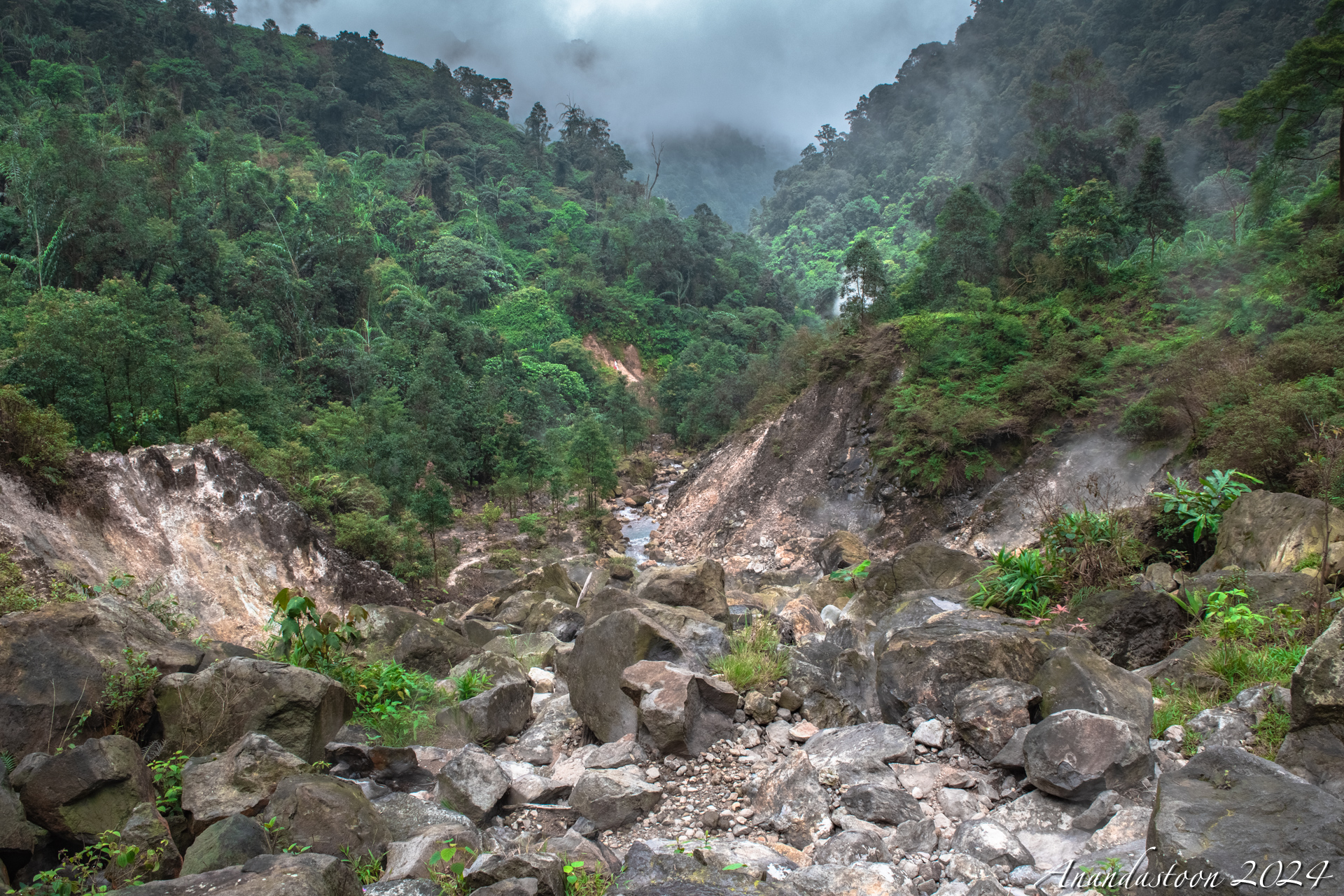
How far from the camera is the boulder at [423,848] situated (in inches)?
158

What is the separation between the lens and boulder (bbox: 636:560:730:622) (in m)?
10.6

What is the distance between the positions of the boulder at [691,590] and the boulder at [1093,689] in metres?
5.54

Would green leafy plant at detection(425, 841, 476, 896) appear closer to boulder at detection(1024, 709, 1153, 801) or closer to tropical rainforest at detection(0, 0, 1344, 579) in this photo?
boulder at detection(1024, 709, 1153, 801)

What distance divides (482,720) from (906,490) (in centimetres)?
1743

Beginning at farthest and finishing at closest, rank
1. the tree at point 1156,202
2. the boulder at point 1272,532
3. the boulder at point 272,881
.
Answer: the tree at point 1156,202
the boulder at point 1272,532
the boulder at point 272,881

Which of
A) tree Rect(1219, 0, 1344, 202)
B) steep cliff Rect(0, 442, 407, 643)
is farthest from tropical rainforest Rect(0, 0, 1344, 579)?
steep cliff Rect(0, 442, 407, 643)

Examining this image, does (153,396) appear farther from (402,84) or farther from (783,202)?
(783,202)

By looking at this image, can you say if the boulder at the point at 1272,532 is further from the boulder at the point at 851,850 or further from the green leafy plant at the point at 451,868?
the green leafy plant at the point at 451,868

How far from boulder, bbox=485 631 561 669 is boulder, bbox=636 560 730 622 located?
154 centimetres

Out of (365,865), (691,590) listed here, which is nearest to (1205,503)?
(691,590)

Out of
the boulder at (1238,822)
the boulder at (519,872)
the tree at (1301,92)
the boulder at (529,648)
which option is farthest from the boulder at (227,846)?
the tree at (1301,92)

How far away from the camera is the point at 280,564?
46.9 feet

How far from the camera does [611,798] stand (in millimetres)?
5000

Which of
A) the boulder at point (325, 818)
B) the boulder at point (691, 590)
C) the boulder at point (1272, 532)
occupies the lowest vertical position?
the boulder at point (325, 818)
